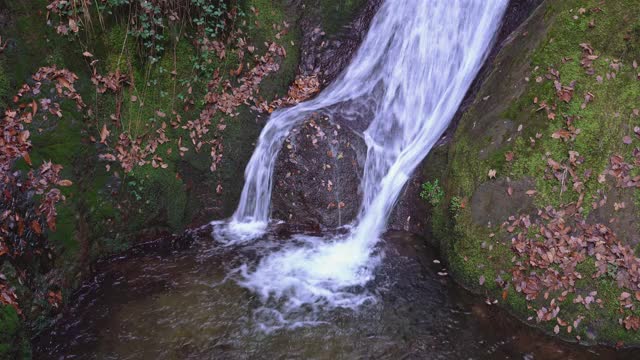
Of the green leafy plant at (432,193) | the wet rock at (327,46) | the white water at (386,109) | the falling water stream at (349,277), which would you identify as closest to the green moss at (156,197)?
the falling water stream at (349,277)

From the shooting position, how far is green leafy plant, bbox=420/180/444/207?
6.70 meters

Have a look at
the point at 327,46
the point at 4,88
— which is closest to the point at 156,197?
the point at 4,88

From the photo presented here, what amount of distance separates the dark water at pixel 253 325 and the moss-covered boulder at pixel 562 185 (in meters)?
0.38

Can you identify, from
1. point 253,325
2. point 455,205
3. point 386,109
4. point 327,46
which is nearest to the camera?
point 253,325

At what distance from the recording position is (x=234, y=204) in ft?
25.0

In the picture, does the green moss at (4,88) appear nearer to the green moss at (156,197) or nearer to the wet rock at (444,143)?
the green moss at (156,197)

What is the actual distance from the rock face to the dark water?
1476 mm

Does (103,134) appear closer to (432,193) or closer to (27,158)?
(27,158)

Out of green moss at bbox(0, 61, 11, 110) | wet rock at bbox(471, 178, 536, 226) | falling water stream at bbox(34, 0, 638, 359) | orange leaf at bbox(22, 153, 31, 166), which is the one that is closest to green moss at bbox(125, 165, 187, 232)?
falling water stream at bbox(34, 0, 638, 359)

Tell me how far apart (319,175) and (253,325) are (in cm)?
279

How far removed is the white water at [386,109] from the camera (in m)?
6.92

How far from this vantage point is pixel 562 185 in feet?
18.2

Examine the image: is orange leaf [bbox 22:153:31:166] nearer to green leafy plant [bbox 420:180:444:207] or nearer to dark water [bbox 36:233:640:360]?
dark water [bbox 36:233:640:360]

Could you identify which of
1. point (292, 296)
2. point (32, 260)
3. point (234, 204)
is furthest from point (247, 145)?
point (32, 260)
